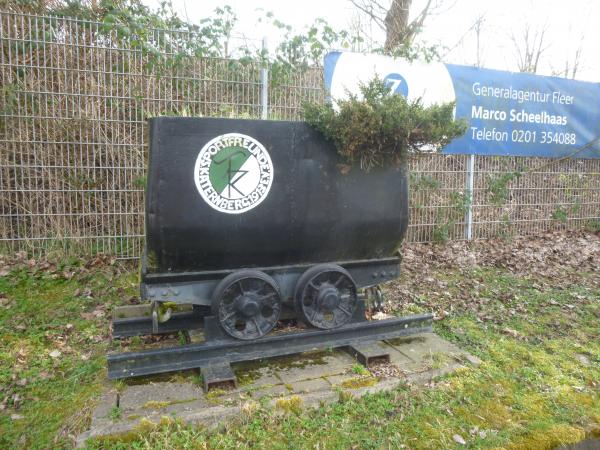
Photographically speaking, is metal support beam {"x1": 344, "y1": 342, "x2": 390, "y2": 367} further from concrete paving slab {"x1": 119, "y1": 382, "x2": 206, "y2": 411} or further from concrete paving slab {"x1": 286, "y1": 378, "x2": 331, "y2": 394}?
concrete paving slab {"x1": 119, "y1": 382, "x2": 206, "y2": 411}

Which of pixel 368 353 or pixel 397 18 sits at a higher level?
pixel 397 18

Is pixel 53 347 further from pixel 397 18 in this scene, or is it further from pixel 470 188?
pixel 397 18

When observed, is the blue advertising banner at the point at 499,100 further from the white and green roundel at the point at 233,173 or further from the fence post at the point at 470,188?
the white and green roundel at the point at 233,173

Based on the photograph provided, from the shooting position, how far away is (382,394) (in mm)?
3447

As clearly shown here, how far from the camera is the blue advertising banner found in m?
7.34

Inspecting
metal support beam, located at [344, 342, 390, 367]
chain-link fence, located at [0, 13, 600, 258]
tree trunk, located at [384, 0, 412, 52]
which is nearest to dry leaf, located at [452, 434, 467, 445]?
metal support beam, located at [344, 342, 390, 367]

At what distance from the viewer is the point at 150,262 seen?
360cm

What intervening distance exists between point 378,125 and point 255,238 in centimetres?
132

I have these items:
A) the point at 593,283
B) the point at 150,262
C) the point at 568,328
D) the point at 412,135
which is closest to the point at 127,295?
the point at 150,262

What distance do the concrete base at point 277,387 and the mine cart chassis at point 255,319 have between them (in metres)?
0.11

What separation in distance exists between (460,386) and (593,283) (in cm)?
423

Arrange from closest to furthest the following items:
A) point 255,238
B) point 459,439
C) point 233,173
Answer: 1. point 459,439
2. point 233,173
3. point 255,238

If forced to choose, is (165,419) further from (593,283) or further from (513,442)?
(593,283)

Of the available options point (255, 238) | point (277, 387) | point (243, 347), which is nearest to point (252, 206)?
point (255, 238)
